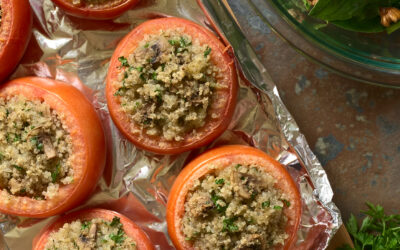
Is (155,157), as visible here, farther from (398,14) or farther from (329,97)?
(398,14)

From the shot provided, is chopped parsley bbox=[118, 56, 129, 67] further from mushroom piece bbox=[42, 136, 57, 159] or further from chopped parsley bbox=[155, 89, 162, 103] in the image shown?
mushroom piece bbox=[42, 136, 57, 159]

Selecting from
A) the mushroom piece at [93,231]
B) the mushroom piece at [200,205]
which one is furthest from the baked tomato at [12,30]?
the mushroom piece at [200,205]

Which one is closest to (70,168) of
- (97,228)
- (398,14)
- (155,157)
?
(97,228)

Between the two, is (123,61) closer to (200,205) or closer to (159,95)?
(159,95)

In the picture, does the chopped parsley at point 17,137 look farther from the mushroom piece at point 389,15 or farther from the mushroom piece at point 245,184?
the mushroom piece at point 389,15

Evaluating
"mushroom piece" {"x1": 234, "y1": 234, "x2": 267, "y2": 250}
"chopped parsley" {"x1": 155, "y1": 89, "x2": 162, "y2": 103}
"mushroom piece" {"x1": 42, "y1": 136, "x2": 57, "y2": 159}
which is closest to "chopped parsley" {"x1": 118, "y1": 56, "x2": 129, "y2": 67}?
"chopped parsley" {"x1": 155, "y1": 89, "x2": 162, "y2": 103}

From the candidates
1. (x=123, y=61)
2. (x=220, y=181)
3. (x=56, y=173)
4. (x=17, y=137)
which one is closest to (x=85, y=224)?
(x=56, y=173)
